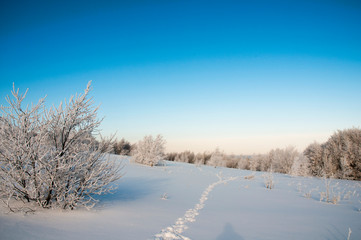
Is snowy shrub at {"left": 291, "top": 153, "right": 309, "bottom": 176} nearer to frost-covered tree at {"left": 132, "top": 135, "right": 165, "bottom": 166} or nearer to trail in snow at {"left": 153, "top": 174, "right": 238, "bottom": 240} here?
frost-covered tree at {"left": 132, "top": 135, "right": 165, "bottom": 166}

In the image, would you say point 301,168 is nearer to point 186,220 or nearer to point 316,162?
point 316,162

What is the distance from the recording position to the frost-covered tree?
15438 millimetres

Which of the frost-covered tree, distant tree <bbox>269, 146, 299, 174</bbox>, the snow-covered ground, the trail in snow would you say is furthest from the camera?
distant tree <bbox>269, 146, 299, 174</bbox>

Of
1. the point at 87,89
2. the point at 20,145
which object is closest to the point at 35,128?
the point at 20,145

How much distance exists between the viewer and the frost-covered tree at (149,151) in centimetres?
1544

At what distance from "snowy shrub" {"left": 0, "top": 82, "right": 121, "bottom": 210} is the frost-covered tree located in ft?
35.5

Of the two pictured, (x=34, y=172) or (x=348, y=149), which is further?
(x=348, y=149)

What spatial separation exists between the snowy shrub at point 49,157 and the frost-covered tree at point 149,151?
35.5 feet

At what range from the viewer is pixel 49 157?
4.07 m

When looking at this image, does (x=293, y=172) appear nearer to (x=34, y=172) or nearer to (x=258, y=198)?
(x=258, y=198)

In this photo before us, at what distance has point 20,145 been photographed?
11.7 ft

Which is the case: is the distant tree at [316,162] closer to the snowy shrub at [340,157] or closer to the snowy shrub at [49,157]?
the snowy shrub at [340,157]

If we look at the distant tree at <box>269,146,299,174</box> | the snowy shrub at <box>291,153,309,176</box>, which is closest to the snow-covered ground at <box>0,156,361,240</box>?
the snowy shrub at <box>291,153,309,176</box>

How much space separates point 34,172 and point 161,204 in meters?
3.43
